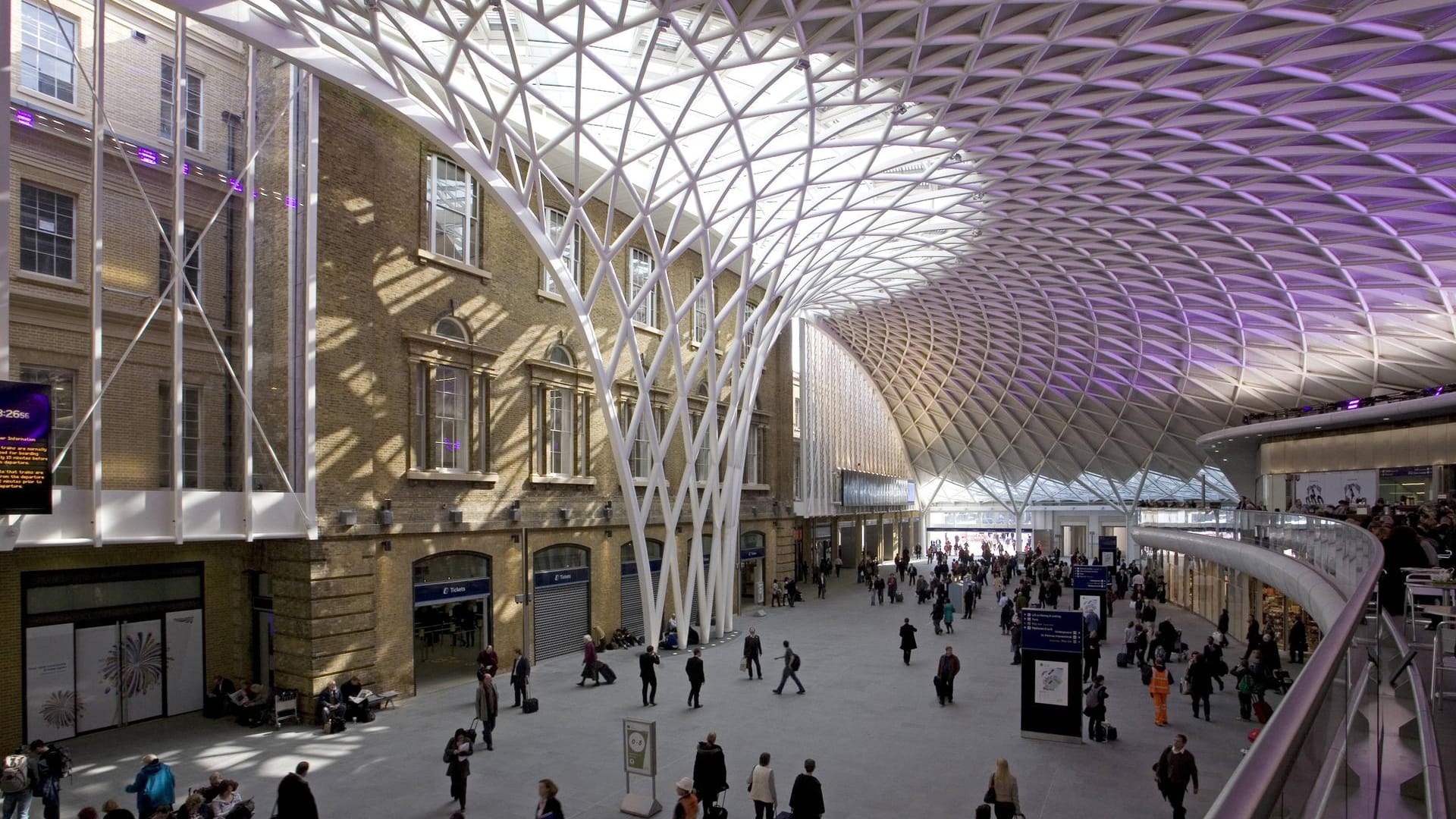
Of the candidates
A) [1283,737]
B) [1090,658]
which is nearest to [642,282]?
[1090,658]

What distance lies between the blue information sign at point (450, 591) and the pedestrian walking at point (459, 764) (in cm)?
971

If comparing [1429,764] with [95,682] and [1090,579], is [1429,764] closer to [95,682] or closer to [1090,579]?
[95,682]

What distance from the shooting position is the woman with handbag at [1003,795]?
40.9 feet

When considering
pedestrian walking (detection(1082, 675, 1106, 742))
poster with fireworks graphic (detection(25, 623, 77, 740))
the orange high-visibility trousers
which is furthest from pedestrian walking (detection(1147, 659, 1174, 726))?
poster with fireworks graphic (detection(25, 623, 77, 740))

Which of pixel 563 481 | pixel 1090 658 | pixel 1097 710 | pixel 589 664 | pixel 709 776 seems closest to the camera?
pixel 709 776

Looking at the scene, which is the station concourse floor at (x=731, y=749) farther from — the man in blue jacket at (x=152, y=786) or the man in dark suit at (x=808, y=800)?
the man in blue jacket at (x=152, y=786)

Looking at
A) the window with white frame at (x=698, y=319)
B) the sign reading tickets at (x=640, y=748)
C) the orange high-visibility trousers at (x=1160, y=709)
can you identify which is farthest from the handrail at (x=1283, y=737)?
the window with white frame at (x=698, y=319)

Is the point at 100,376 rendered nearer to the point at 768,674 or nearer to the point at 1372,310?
the point at 768,674

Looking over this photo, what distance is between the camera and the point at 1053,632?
18359 millimetres

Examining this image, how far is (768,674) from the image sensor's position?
2538 centimetres

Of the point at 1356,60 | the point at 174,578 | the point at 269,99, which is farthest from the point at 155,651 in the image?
the point at 1356,60

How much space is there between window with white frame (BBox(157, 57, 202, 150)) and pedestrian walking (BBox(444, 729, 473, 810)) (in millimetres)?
14916

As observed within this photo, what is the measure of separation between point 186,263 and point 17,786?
11.0 m

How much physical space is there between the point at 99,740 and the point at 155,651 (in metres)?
2.17
